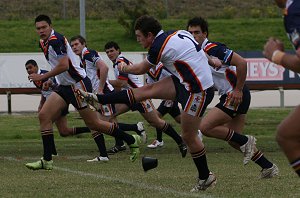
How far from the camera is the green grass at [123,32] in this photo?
151 feet

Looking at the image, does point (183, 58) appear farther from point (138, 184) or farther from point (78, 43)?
point (78, 43)

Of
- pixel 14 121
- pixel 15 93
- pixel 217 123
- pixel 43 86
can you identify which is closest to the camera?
pixel 217 123

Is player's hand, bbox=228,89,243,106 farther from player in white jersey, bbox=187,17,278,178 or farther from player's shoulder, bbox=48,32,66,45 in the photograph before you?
player's shoulder, bbox=48,32,66,45

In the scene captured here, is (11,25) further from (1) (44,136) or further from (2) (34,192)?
(2) (34,192)

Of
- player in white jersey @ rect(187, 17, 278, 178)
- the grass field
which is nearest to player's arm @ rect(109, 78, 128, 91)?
the grass field

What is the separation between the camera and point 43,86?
1656 cm

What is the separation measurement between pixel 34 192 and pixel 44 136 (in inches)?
143

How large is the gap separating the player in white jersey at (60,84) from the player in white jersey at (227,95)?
200 cm

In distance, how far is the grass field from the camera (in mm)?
10023

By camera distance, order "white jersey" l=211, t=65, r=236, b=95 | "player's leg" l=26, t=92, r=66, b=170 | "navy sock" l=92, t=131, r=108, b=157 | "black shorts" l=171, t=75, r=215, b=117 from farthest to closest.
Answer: "navy sock" l=92, t=131, r=108, b=157 < "player's leg" l=26, t=92, r=66, b=170 < "white jersey" l=211, t=65, r=236, b=95 < "black shorts" l=171, t=75, r=215, b=117

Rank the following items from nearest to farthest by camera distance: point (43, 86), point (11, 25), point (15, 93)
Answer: point (43, 86) < point (15, 93) < point (11, 25)

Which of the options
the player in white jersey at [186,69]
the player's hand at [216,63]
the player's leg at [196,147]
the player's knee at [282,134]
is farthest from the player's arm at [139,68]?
the player's knee at [282,134]

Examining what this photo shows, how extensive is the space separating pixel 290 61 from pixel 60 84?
7.13 meters

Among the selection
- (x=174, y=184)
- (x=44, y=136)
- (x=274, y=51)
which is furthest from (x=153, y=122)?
(x=274, y=51)
